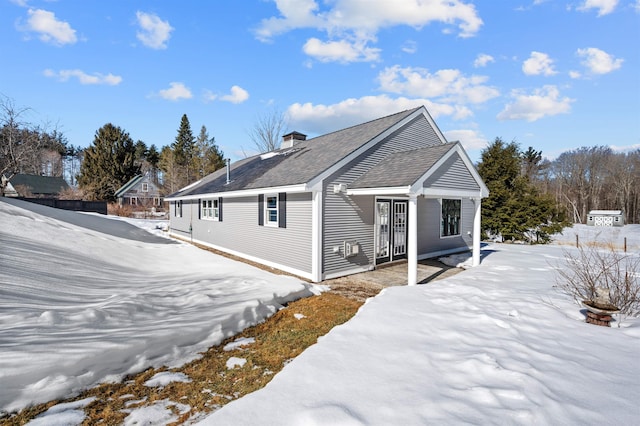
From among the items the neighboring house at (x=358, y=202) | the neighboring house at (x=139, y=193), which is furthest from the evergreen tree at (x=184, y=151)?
the neighboring house at (x=358, y=202)

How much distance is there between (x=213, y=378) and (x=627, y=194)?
52.8m

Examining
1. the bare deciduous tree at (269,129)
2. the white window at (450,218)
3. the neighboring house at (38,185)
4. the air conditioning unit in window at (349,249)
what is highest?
the bare deciduous tree at (269,129)

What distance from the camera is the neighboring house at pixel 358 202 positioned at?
7582mm

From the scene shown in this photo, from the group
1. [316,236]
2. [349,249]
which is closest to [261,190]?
[316,236]

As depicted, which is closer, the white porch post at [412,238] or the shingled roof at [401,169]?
the white porch post at [412,238]

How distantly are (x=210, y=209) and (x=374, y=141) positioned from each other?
921cm

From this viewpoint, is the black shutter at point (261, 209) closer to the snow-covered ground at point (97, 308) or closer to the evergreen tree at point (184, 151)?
the snow-covered ground at point (97, 308)

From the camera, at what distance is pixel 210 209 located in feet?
46.2

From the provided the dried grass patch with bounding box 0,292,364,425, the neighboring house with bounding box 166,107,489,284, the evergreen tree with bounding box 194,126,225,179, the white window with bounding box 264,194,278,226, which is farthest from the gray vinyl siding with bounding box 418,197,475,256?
the evergreen tree with bounding box 194,126,225,179

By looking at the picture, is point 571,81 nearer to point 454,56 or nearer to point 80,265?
point 454,56

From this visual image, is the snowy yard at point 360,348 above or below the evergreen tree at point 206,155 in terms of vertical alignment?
below

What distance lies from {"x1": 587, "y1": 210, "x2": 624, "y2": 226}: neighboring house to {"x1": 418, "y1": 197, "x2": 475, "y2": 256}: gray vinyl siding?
33582 millimetres

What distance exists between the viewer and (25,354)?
3086 millimetres

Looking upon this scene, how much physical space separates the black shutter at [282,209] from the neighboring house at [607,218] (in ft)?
138
